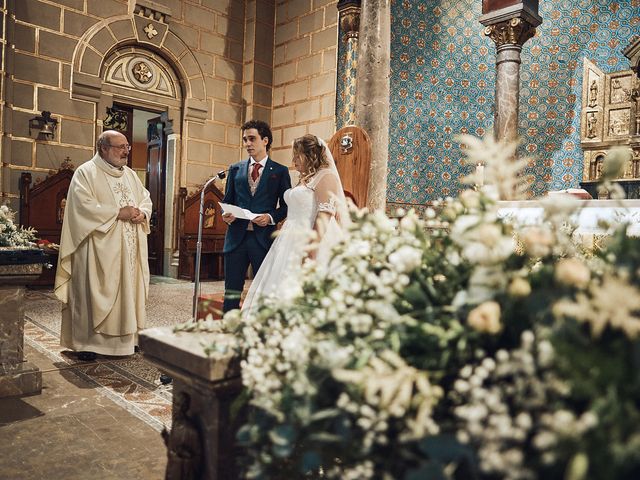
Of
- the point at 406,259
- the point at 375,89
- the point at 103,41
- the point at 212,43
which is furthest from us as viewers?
the point at 212,43

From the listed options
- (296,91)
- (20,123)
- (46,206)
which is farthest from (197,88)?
(46,206)

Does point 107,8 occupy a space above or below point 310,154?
above

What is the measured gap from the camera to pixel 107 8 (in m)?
7.76

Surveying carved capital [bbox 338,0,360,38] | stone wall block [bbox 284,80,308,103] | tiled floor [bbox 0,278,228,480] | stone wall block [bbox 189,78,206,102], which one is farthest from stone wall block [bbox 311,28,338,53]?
tiled floor [bbox 0,278,228,480]

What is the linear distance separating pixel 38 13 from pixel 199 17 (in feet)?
8.69

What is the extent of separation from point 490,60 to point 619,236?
757 cm

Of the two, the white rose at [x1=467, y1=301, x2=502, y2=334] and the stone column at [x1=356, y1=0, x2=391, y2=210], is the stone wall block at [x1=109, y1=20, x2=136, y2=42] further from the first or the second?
the white rose at [x1=467, y1=301, x2=502, y2=334]

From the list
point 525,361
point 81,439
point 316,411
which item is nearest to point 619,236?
point 525,361

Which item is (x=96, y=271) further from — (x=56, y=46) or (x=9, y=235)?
(x=56, y=46)

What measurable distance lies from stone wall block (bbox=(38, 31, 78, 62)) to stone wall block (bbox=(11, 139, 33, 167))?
1.33 metres

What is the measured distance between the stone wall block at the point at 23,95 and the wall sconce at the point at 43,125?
22 centimetres

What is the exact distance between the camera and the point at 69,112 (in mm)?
7387

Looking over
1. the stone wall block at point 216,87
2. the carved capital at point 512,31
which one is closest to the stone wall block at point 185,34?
the stone wall block at point 216,87

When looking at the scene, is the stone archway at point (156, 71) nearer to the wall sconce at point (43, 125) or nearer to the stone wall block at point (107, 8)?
the stone wall block at point (107, 8)
